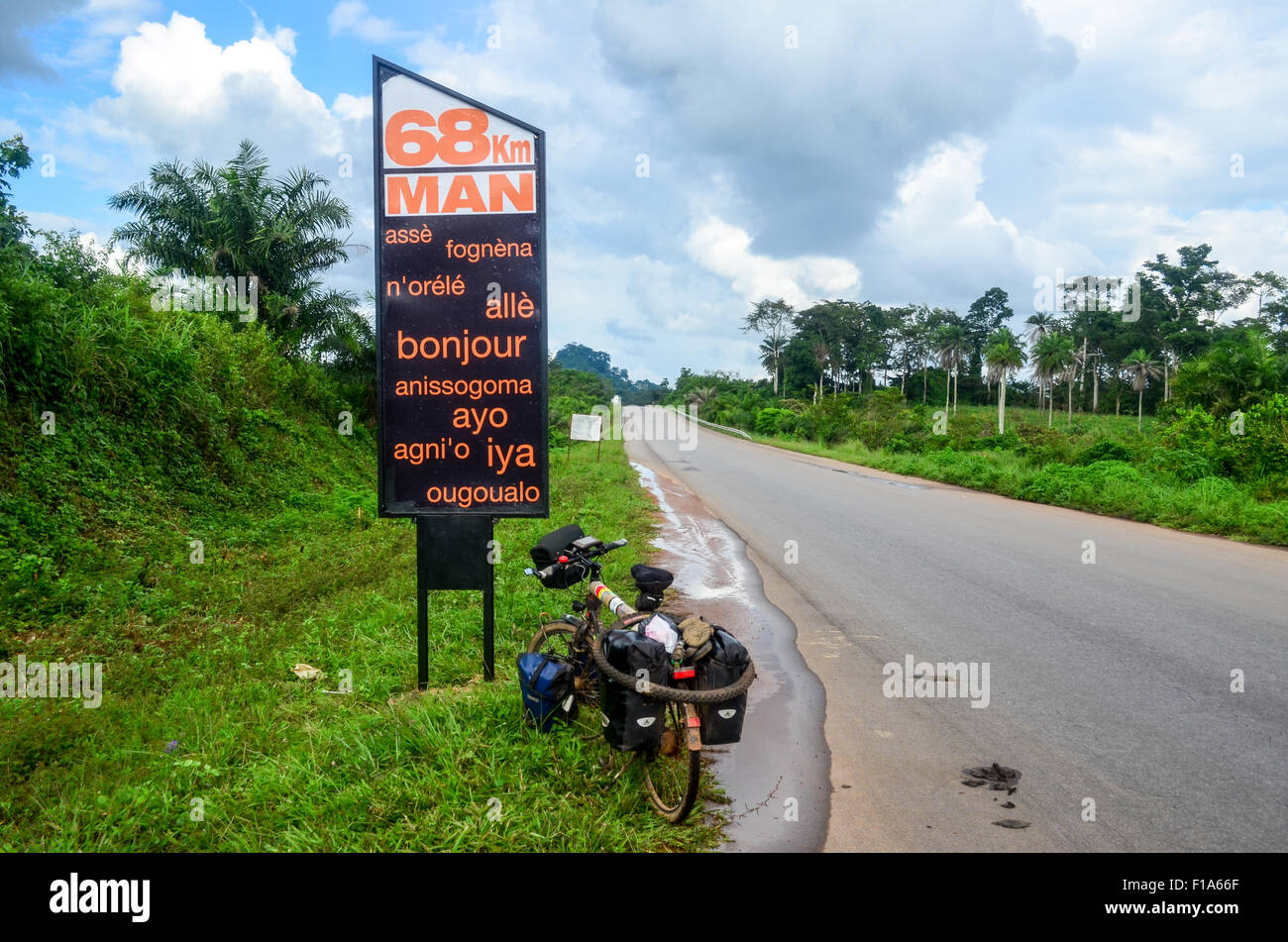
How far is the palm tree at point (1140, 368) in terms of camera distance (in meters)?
61.6

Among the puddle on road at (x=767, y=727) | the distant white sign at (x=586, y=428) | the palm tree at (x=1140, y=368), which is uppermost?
the palm tree at (x=1140, y=368)

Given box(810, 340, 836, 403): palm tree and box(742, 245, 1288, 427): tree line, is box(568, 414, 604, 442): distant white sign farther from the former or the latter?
box(810, 340, 836, 403): palm tree

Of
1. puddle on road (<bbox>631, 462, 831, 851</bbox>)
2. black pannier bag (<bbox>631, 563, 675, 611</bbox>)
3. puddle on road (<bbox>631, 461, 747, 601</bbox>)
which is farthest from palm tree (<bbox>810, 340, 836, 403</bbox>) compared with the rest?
black pannier bag (<bbox>631, 563, 675, 611</bbox>)

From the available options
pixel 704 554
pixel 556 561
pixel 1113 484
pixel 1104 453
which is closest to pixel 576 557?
pixel 556 561

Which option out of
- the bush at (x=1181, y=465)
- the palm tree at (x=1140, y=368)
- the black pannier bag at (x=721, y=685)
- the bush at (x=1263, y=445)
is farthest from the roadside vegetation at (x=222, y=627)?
the palm tree at (x=1140, y=368)

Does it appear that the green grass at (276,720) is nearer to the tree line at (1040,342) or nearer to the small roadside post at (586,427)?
the small roadside post at (586,427)

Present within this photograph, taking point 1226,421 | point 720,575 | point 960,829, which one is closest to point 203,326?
point 720,575

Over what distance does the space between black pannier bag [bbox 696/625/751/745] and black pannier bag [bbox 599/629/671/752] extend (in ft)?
0.53

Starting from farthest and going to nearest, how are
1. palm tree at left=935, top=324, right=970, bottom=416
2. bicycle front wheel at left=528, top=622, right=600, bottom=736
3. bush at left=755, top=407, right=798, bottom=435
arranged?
palm tree at left=935, top=324, right=970, bottom=416, bush at left=755, top=407, right=798, bottom=435, bicycle front wheel at left=528, top=622, right=600, bottom=736

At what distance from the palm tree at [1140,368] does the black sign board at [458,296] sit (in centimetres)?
6801

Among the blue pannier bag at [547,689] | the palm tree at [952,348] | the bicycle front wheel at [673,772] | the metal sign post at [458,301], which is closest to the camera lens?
the bicycle front wheel at [673,772]

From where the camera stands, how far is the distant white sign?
20422 millimetres

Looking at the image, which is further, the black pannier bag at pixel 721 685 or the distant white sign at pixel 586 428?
the distant white sign at pixel 586 428

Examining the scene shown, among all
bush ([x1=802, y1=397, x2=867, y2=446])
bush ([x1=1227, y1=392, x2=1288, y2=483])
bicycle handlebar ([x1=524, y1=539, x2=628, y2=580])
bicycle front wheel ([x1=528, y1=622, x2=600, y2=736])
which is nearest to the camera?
bicycle front wheel ([x1=528, y1=622, x2=600, y2=736])
